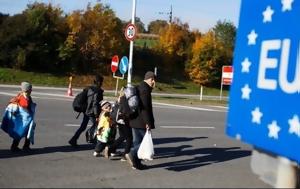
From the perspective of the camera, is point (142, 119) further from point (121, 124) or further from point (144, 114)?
point (121, 124)

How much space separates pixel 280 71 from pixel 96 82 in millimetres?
8994

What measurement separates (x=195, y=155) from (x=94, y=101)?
237 centimetres

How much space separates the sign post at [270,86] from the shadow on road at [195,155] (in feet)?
23.2

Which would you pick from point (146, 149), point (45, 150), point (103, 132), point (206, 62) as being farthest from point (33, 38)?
point (146, 149)

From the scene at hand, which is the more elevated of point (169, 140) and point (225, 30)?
point (225, 30)

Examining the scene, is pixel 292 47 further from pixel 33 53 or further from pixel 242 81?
pixel 33 53

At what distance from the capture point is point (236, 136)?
7.91ft

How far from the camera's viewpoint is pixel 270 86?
2.23 meters

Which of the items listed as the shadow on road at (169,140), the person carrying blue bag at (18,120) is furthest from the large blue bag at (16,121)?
the shadow on road at (169,140)

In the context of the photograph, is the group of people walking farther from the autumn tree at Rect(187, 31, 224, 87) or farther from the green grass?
the autumn tree at Rect(187, 31, 224, 87)

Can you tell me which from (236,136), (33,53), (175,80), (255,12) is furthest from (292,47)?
(175,80)

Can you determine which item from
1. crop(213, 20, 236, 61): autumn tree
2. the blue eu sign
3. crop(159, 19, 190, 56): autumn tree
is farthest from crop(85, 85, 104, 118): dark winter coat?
crop(213, 20, 236, 61): autumn tree

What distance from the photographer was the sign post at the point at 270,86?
218 centimetres

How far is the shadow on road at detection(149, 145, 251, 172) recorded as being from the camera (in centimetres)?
979
